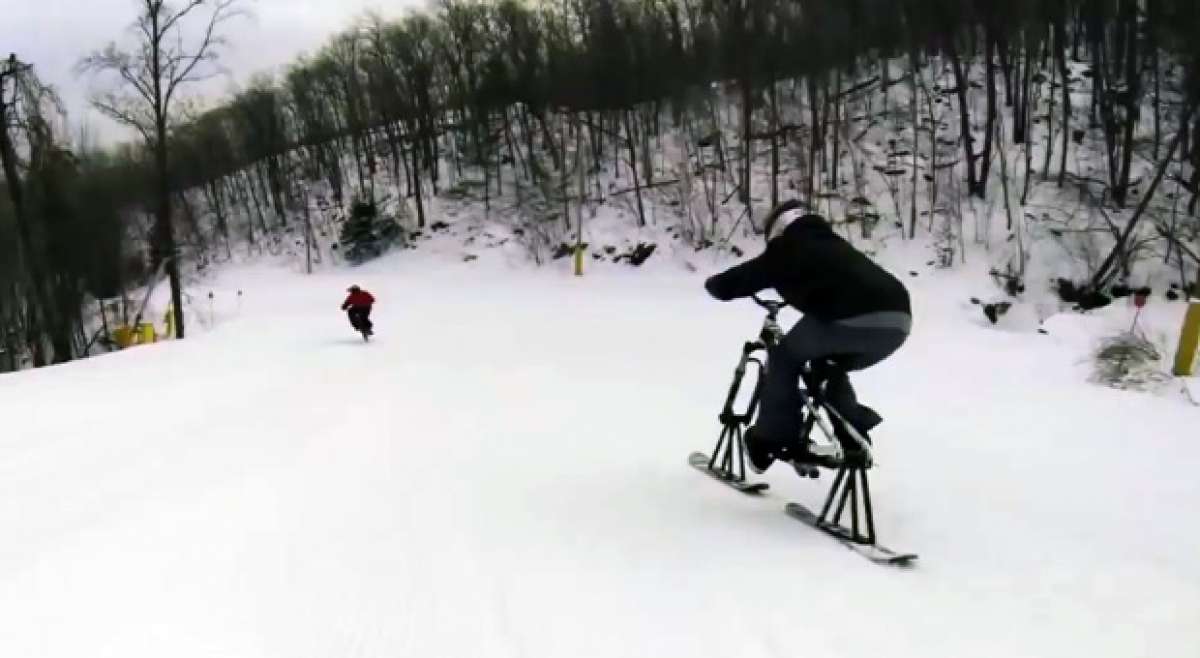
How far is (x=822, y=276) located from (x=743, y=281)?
0.55 meters

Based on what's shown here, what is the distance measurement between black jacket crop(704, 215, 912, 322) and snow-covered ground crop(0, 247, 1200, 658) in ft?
4.52

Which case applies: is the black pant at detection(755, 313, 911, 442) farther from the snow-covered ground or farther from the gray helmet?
the snow-covered ground

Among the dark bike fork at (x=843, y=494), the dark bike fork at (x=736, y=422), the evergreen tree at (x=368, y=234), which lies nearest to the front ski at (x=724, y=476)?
the dark bike fork at (x=736, y=422)

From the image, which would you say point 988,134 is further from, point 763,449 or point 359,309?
point 763,449

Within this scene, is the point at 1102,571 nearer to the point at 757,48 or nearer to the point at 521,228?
the point at 757,48

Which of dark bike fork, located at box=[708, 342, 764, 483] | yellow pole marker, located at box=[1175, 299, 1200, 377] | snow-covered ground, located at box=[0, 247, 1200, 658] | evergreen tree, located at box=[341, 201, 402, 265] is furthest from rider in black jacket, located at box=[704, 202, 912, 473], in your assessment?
evergreen tree, located at box=[341, 201, 402, 265]

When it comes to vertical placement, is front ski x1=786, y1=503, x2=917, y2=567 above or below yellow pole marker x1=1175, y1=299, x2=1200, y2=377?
above

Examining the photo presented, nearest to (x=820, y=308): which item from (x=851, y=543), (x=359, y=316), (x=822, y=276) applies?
(x=822, y=276)

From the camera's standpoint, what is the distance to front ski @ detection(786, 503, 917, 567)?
457 cm

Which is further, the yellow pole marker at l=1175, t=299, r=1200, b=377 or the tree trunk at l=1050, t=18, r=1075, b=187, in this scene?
the tree trunk at l=1050, t=18, r=1075, b=187

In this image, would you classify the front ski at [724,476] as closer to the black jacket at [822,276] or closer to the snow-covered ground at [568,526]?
the snow-covered ground at [568,526]

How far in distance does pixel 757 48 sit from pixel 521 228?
15255mm

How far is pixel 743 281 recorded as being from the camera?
5.23 metres

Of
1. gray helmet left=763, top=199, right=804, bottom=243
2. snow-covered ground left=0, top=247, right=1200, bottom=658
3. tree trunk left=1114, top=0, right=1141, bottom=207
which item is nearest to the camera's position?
snow-covered ground left=0, top=247, right=1200, bottom=658
